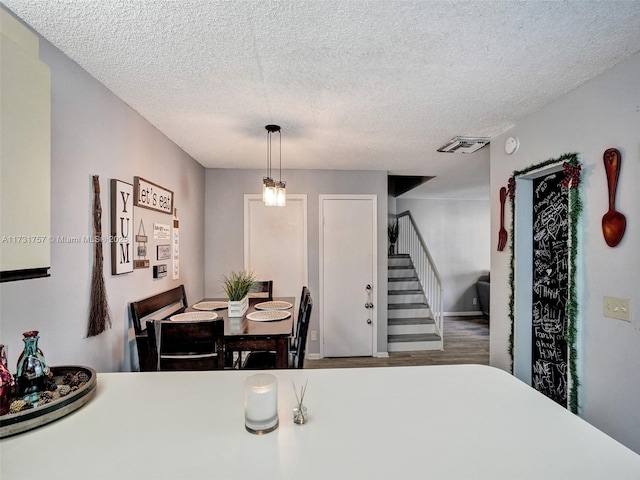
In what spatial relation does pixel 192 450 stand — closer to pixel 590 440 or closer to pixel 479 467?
pixel 479 467

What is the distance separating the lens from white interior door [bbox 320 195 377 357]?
4.10m

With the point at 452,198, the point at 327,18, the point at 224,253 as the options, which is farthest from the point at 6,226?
the point at 452,198

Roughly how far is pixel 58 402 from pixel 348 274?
11.0 feet

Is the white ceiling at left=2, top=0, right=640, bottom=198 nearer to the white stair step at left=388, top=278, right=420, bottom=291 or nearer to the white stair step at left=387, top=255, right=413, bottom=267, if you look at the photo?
the white stair step at left=388, top=278, right=420, bottom=291

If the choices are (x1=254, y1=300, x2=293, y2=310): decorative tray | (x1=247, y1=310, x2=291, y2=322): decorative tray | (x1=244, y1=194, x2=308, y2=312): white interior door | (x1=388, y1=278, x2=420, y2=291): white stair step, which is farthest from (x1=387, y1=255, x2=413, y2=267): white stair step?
(x1=247, y1=310, x2=291, y2=322): decorative tray

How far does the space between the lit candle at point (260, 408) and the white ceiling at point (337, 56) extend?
1.43 metres

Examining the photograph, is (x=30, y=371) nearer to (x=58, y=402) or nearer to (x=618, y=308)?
(x=58, y=402)

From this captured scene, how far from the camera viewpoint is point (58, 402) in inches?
38.9

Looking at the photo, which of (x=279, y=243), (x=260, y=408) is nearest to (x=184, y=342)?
(x=260, y=408)

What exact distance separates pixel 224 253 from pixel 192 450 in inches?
130

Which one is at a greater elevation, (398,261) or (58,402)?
(398,261)

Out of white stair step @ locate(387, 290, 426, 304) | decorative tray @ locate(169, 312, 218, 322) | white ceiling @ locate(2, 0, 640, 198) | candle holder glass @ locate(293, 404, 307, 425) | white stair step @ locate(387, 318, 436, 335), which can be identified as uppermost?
white ceiling @ locate(2, 0, 640, 198)

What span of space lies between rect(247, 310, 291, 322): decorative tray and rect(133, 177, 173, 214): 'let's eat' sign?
118 centimetres

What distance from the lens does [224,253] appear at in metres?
4.02
